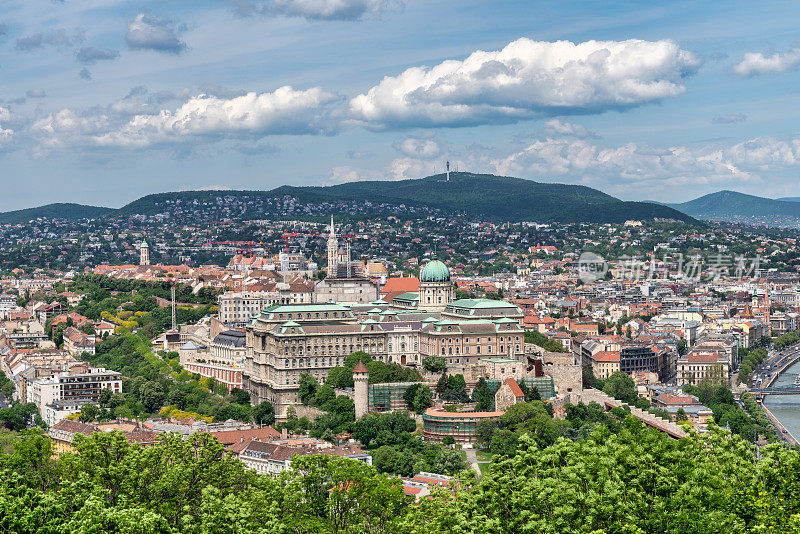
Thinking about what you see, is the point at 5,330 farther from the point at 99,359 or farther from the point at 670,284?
the point at 670,284

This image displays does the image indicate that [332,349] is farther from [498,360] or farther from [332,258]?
[332,258]

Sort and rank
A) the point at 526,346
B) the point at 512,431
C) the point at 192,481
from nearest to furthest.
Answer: the point at 192,481 → the point at 512,431 → the point at 526,346

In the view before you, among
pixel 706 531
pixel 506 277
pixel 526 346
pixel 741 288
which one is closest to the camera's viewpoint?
pixel 706 531

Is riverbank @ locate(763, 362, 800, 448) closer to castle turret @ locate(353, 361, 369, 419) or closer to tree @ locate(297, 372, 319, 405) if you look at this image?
castle turret @ locate(353, 361, 369, 419)

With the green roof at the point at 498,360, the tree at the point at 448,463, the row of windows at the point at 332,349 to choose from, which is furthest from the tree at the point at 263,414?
the tree at the point at 448,463

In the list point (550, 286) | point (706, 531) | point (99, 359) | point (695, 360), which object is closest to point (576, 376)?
point (695, 360)

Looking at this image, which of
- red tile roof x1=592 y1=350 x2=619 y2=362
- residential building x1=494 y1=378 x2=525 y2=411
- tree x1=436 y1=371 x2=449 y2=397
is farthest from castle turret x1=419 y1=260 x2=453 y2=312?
residential building x1=494 y1=378 x2=525 y2=411
